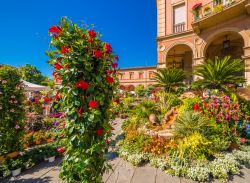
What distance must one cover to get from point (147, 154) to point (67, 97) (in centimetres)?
277

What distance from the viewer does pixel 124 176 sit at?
2.83 metres

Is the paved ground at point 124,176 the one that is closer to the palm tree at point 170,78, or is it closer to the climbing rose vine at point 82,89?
the climbing rose vine at point 82,89

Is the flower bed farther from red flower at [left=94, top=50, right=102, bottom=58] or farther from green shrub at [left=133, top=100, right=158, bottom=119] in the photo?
red flower at [left=94, top=50, right=102, bottom=58]

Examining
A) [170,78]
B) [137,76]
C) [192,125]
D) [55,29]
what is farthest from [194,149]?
[137,76]

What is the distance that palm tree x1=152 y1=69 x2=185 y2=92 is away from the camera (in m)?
6.88

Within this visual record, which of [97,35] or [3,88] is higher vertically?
[97,35]

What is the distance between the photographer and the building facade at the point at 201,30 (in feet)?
23.9

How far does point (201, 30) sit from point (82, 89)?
10124 millimetres

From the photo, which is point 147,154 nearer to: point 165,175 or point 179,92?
point 165,175

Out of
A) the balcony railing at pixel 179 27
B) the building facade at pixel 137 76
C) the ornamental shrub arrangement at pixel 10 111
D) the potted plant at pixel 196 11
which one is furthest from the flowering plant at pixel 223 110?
the building facade at pixel 137 76

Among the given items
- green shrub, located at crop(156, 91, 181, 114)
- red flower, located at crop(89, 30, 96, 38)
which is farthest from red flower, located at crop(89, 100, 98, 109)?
green shrub, located at crop(156, 91, 181, 114)

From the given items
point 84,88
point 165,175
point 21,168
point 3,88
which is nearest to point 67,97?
point 84,88

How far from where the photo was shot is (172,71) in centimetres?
688

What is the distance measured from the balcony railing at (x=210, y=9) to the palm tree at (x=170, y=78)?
14.1 feet
